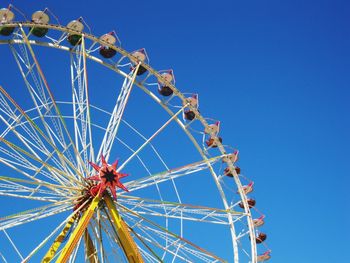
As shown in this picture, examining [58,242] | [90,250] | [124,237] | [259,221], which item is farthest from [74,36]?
[259,221]

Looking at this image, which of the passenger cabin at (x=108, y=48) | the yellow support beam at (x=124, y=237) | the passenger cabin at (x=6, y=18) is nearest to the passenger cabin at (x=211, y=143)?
the passenger cabin at (x=108, y=48)

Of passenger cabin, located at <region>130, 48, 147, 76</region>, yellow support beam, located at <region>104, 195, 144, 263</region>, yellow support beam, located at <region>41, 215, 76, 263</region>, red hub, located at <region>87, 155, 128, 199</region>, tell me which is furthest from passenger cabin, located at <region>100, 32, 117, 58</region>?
yellow support beam, located at <region>41, 215, 76, 263</region>

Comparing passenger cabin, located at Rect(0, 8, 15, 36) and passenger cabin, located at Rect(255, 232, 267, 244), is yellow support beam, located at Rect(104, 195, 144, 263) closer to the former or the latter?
passenger cabin, located at Rect(0, 8, 15, 36)

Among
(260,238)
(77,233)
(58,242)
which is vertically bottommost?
(58,242)

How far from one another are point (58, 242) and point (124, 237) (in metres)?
1.71

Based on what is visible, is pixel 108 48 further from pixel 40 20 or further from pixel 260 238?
pixel 260 238

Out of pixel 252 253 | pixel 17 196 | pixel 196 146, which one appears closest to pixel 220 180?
pixel 196 146

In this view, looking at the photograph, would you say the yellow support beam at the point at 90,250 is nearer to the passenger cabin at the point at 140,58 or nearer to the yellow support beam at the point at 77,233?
the yellow support beam at the point at 77,233

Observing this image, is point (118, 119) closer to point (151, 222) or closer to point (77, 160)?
point (77, 160)

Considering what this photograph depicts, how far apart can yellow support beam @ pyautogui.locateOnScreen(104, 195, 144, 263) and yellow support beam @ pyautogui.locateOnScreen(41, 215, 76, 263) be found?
1.09m

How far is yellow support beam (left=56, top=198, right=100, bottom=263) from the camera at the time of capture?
11.7 m

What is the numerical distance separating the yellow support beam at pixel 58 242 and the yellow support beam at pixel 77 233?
61 cm

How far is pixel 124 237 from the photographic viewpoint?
13.3 meters

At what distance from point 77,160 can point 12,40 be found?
15.5ft
